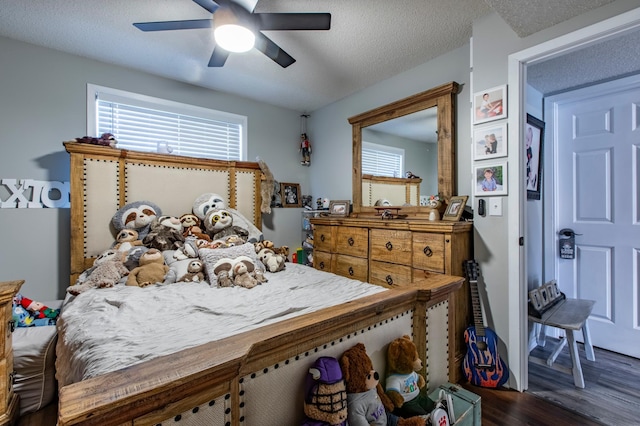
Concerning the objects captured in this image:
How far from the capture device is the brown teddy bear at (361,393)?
0.95m

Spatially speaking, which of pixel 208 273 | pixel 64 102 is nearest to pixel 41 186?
pixel 64 102

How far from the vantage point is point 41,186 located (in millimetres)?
2408

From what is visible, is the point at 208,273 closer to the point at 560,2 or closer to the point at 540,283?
the point at 560,2

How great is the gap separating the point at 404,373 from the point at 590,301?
241cm

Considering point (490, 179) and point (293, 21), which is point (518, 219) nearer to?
point (490, 179)

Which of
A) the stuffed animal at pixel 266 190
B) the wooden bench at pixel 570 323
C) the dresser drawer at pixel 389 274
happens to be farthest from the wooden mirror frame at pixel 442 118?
the stuffed animal at pixel 266 190

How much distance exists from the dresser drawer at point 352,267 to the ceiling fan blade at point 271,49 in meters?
1.78

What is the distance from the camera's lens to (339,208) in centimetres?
337

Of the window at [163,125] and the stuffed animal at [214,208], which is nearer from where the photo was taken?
the window at [163,125]

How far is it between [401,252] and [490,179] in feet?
2.77

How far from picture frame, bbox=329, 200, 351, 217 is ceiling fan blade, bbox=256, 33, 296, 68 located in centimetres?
164

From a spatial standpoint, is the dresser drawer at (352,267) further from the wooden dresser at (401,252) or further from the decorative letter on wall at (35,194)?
the decorative letter on wall at (35,194)

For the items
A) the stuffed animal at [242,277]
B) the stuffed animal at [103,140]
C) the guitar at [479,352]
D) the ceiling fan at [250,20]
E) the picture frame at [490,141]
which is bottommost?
the guitar at [479,352]

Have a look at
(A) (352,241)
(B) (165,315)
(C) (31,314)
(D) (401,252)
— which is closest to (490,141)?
(D) (401,252)
